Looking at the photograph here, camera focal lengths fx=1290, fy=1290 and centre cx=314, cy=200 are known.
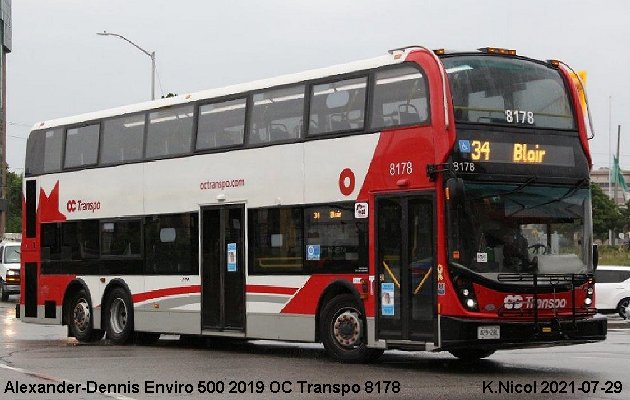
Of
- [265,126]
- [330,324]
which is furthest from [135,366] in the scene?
[265,126]

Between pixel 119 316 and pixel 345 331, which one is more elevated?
pixel 119 316

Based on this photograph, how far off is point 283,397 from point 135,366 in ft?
15.7

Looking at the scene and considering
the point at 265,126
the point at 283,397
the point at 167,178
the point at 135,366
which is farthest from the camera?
the point at 167,178

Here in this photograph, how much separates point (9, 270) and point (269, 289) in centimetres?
2882

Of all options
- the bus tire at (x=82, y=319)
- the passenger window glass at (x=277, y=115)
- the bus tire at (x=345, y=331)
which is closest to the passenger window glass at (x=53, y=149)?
the bus tire at (x=82, y=319)

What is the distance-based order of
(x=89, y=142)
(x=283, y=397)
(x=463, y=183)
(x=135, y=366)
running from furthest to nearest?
(x=89, y=142) < (x=135, y=366) < (x=463, y=183) < (x=283, y=397)

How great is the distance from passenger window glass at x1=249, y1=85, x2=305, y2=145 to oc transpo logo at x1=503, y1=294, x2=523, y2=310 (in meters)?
4.52

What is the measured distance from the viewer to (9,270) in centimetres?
4662

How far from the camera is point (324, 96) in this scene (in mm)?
18781

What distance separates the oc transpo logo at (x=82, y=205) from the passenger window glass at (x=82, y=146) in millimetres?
707

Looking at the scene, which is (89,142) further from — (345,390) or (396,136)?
(345,390)

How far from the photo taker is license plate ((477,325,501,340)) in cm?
1608

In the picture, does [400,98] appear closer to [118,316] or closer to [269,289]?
[269,289]

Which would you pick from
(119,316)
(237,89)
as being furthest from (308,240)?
(119,316)
